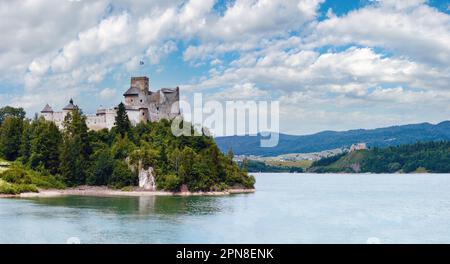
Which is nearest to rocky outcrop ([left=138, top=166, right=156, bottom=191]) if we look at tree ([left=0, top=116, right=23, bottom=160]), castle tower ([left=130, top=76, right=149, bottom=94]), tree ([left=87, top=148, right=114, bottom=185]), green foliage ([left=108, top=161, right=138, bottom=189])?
green foliage ([left=108, top=161, right=138, bottom=189])

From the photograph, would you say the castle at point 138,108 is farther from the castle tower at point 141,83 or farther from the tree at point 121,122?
the tree at point 121,122

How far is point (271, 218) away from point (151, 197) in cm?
2116

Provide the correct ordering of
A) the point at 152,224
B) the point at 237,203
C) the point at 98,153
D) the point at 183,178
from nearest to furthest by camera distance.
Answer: the point at 152,224, the point at 237,203, the point at 183,178, the point at 98,153

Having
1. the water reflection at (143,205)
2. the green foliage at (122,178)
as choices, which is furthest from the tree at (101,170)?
the water reflection at (143,205)

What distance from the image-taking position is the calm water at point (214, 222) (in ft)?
100

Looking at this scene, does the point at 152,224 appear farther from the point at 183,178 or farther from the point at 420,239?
the point at 183,178

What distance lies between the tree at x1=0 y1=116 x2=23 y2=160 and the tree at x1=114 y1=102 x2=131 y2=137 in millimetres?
12574

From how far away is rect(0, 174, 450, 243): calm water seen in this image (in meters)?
30.5

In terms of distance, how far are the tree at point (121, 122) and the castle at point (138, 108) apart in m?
2.48

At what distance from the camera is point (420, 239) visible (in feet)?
104

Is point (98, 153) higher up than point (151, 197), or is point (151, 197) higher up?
point (98, 153)

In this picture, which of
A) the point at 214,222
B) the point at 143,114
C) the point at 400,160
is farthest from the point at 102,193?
the point at 400,160
